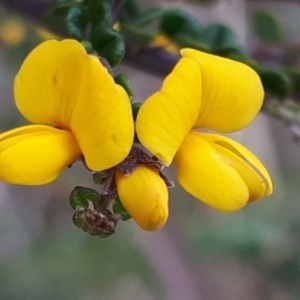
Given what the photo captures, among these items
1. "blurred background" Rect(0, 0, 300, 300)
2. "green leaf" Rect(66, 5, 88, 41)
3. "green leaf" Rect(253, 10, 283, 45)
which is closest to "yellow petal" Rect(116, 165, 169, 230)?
"green leaf" Rect(66, 5, 88, 41)

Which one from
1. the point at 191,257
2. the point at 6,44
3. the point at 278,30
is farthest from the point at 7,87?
the point at 278,30

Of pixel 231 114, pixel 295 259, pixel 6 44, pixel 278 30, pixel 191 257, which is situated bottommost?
pixel 191 257

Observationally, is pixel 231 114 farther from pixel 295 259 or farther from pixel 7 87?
pixel 7 87

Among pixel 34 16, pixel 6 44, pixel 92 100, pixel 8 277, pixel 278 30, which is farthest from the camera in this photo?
pixel 8 277

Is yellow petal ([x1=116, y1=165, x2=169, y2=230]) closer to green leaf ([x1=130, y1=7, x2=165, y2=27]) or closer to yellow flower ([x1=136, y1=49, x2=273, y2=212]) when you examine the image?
yellow flower ([x1=136, y1=49, x2=273, y2=212])

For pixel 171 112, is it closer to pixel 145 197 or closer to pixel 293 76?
pixel 145 197

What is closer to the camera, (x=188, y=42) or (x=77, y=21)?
(x=77, y=21)

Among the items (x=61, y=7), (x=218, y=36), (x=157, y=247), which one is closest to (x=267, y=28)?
(x=218, y=36)
